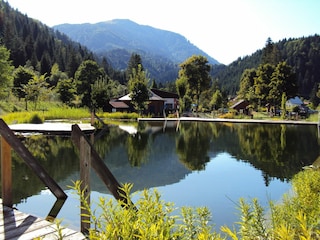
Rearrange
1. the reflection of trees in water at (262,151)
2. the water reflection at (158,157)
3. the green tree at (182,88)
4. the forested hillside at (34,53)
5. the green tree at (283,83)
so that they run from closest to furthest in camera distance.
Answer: the water reflection at (158,157), the reflection of trees in water at (262,151), the green tree at (283,83), the green tree at (182,88), the forested hillside at (34,53)

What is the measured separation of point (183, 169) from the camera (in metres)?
9.75

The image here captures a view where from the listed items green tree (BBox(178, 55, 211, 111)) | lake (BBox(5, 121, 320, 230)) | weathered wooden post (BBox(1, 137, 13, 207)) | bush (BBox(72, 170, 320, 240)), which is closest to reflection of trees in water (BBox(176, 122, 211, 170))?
lake (BBox(5, 121, 320, 230))

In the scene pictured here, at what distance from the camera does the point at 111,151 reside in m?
12.4

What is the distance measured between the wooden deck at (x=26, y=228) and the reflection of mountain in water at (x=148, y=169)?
3360 millimetres

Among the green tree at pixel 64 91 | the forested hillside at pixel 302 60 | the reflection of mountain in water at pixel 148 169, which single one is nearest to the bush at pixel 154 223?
the reflection of mountain in water at pixel 148 169

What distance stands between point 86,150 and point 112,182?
425 millimetres

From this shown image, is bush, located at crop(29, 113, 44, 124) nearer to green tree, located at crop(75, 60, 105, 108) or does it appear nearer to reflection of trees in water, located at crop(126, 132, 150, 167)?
reflection of trees in water, located at crop(126, 132, 150, 167)

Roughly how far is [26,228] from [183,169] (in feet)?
21.9

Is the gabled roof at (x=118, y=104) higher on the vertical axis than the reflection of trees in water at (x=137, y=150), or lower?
higher

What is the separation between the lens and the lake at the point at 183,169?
20.8ft

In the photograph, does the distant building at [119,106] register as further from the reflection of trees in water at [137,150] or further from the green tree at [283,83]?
the reflection of trees in water at [137,150]

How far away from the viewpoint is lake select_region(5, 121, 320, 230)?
634 centimetres

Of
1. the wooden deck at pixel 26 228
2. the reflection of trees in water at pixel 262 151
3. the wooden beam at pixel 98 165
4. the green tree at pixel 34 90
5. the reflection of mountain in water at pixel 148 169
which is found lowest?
the reflection of mountain in water at pixel 148 169

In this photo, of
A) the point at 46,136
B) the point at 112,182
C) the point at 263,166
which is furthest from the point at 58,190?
the point at 46,136
